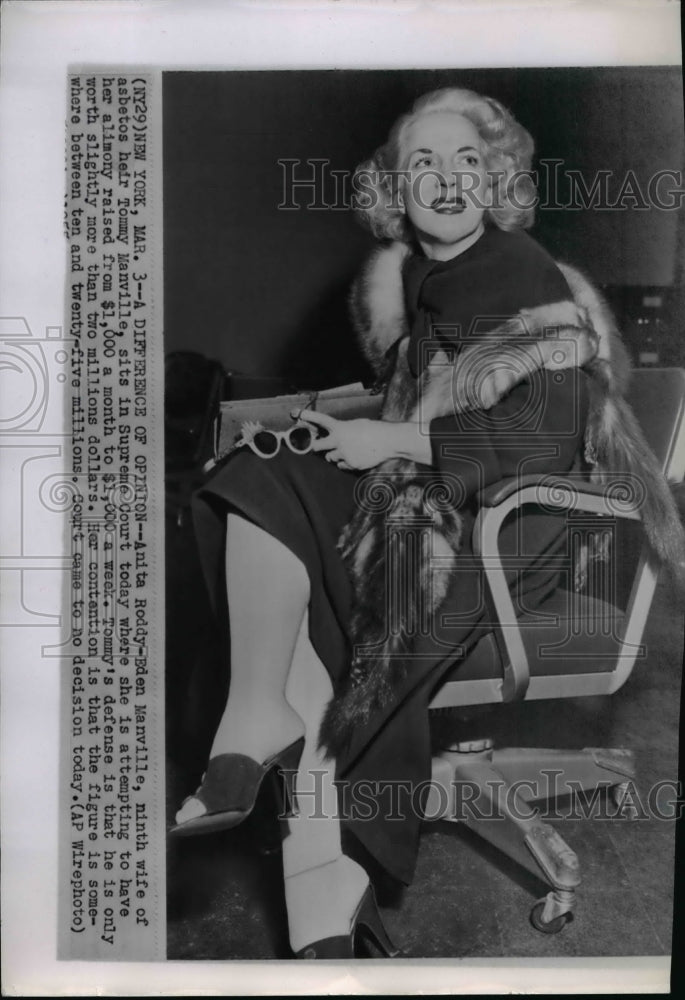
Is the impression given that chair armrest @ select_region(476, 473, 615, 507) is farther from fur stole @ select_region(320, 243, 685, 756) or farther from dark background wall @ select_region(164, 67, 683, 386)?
dark background wall @ select_region(164, 67, 683, 386)

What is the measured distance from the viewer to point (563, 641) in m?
2.14

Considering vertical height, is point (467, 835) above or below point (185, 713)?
below

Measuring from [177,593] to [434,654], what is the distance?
0.60m

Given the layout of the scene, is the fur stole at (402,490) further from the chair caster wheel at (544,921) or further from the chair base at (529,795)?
the chair caster wheel at (544,921)

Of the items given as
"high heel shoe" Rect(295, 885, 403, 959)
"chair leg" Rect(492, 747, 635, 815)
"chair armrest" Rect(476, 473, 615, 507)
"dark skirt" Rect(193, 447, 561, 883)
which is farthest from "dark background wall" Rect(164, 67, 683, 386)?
"high heel shoe" Rect(295, 885, 403, 959)

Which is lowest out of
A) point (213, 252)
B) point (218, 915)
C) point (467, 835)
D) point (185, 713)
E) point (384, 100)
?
point (218, 915)

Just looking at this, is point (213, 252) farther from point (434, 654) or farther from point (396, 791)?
point (396, 791)

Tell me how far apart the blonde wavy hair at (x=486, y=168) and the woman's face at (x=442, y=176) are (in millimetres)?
19

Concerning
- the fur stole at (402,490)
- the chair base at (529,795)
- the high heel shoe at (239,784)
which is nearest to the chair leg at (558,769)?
the chair base at (529,795)

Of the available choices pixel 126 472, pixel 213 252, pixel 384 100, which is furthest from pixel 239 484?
pixel 384 100

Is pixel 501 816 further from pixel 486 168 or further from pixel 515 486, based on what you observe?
pixel 486 168

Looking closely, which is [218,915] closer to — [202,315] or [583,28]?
[202,315]

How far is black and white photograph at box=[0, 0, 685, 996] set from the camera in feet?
6.96

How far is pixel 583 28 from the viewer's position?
2178 millimetres
